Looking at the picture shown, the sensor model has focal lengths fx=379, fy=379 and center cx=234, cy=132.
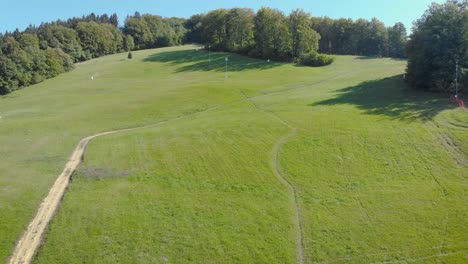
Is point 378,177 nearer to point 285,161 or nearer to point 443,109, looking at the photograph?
point 285,161

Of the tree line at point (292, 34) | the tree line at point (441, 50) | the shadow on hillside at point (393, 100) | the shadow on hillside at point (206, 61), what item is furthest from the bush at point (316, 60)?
the tree line at point (441, 50)

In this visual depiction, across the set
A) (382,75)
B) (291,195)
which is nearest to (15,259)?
(291,195)

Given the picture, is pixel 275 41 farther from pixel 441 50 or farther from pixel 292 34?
pixel 441 50

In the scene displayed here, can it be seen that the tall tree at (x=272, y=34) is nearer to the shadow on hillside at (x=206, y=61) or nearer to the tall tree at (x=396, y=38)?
the shadow on hillside at (x=206, y=61)

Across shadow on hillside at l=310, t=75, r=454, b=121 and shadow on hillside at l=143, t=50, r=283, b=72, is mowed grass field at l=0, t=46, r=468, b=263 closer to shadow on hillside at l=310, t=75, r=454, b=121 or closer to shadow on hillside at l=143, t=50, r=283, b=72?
shadow on hillside at l=310, t=75, r=454, b=121

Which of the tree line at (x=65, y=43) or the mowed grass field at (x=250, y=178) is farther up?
the tree line at (x=65, y=43)

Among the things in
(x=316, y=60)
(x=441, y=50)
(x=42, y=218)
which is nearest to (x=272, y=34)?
(x=316, y=60)

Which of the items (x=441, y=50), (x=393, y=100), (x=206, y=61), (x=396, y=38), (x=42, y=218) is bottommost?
(x=42, y=218)
